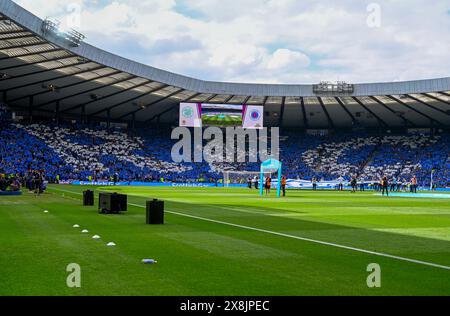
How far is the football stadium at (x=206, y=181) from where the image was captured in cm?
902

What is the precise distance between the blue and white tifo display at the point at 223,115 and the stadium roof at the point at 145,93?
7.59ft

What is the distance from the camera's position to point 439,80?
220ft

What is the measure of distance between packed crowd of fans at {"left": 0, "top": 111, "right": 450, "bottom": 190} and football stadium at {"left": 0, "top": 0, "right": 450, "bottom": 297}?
302 millimetres

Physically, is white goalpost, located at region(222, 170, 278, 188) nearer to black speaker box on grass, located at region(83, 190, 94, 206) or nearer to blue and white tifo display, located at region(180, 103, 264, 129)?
blue and white tifo display, located at region(180, 103, 264, 129)

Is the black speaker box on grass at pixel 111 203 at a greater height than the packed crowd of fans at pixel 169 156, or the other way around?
the packed crowd of fans at pixel 169 156

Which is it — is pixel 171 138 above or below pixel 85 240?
above

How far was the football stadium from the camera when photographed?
9.02 meters

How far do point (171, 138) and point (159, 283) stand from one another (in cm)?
8675

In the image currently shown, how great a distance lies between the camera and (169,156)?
88.9 m

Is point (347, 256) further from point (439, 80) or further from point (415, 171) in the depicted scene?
point (415, 171)

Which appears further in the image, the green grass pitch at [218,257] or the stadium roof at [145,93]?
the stadium roof at [145,93]

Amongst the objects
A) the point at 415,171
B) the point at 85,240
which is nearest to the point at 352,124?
the point at 415,171

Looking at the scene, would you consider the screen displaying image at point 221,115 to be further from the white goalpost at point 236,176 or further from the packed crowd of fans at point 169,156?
the packed crowd of fans at point 169,156

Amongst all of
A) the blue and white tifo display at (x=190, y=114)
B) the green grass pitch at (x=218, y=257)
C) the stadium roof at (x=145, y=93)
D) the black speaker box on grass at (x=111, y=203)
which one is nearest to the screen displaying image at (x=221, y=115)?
the blue and white tifo display at (x=190, y=114)
